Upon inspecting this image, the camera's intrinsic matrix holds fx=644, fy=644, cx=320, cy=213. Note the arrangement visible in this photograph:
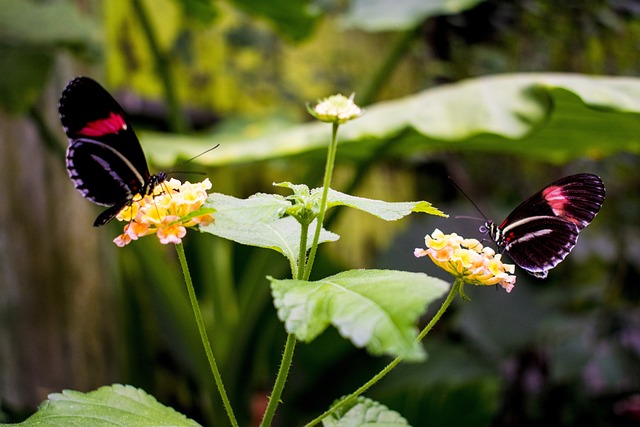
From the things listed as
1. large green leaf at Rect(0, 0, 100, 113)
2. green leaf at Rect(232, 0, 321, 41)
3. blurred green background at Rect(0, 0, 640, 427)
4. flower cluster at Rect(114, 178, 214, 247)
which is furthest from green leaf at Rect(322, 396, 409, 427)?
green leaf at Rect(232, 0, 321, 41)

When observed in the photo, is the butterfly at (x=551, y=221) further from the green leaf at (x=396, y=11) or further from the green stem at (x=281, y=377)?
the green leaf at (x=396, y=11)

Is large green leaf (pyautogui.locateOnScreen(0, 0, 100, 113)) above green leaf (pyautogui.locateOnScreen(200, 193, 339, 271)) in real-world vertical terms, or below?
below

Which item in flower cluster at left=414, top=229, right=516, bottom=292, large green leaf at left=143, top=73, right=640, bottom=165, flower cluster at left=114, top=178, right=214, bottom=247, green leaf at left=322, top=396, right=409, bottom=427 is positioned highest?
flower cluster at left=114, top=178, right=214, bottom=247

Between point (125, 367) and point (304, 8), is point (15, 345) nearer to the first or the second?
point (125, 367)

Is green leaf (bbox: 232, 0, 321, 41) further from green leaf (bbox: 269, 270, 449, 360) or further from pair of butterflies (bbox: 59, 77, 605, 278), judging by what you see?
green leaf (bbox: 269, 270, 449, 360)

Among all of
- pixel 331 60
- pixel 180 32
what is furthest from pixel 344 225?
pixel 180 32

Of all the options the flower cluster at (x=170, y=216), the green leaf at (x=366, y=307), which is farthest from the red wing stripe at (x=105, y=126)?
the green leaf at (x=366, y=307)
